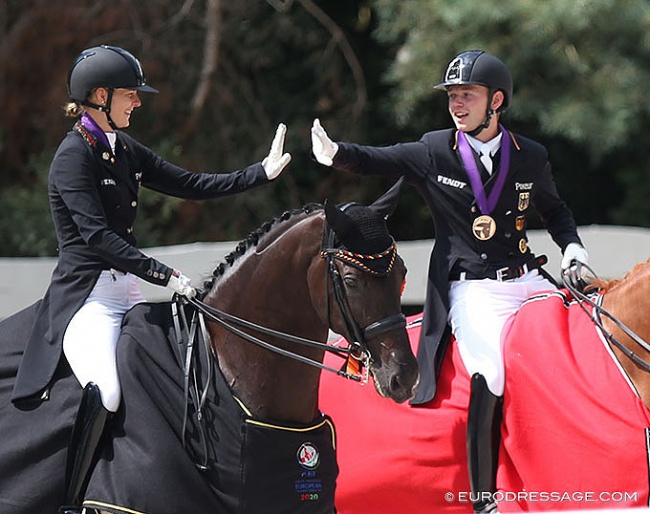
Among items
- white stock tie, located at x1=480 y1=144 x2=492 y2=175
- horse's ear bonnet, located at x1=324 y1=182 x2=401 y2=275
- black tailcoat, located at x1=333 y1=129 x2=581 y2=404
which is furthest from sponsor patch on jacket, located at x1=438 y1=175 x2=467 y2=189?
horse's ear bonnet, located at x1=324 y1=182 x2=401 y2=275

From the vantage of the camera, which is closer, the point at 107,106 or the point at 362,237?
the point at 362,237

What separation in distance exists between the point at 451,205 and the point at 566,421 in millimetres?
1228

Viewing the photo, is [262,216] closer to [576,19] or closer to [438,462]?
[576,19]

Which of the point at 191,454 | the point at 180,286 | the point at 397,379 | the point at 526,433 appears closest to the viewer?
the point at 397,379

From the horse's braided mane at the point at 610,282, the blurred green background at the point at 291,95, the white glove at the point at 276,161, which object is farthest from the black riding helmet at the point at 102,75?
the blurred green background at the point at 291,95

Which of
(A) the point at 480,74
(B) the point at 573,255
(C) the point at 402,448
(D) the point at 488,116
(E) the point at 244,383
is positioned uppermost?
(A) the point at 480,74

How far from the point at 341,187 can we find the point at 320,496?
7510 mm

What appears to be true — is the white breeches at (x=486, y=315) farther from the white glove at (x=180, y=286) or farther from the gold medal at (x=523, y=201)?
the white glove at (x=180, y=286)

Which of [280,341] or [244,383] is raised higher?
[280,341]

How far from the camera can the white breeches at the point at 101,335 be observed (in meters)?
4.39

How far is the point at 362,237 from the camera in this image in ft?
13.8

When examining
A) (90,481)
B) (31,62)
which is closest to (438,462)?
(90,481)

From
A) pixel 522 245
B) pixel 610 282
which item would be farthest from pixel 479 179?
pixel 610 282

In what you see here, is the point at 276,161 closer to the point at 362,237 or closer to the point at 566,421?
the point at 362,237
